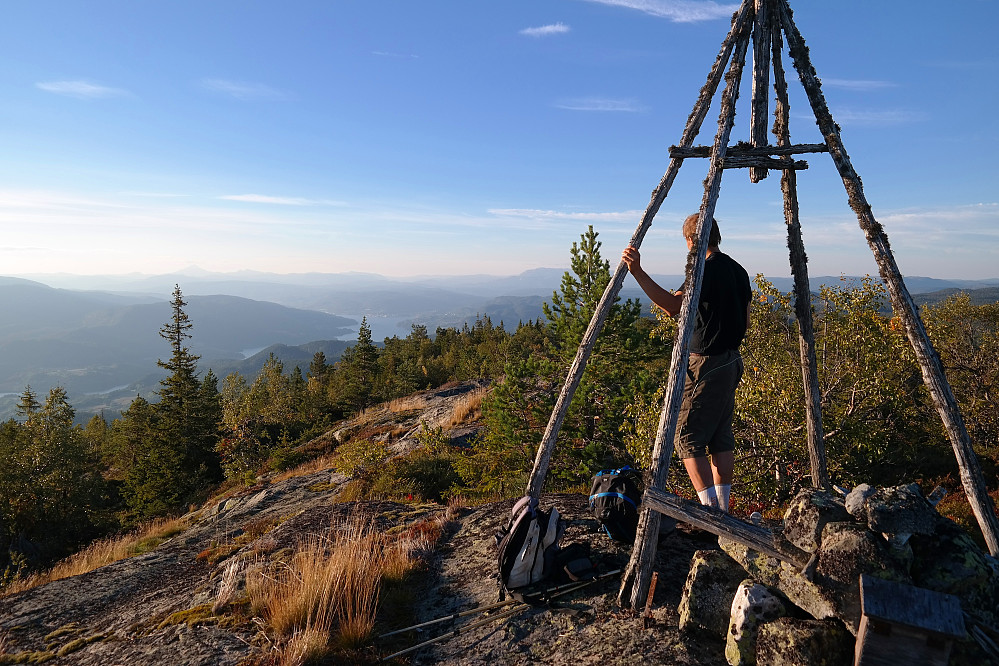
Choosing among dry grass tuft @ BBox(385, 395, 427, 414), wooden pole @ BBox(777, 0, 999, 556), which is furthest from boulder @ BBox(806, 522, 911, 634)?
dry grass tuft @ BBox(385, 395, 427, 414)

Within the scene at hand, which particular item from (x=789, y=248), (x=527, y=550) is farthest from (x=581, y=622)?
(x=789, y=248)

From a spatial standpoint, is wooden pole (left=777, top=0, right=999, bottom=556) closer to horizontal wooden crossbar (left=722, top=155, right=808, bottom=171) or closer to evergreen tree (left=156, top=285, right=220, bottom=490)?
horizontal wooden crossbar (left=722, top=155, right=808, bottom=171)

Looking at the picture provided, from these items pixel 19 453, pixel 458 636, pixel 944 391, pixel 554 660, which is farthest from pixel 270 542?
pixel 19 453

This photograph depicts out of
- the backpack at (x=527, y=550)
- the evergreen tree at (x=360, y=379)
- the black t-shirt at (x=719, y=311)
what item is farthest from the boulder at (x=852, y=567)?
the evergreen tree at (x=360, y=379)

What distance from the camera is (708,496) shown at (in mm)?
4590

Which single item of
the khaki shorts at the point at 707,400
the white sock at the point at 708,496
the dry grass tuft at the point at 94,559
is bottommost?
the dry grass tuft at the point at 94,559

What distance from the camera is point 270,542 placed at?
7059mm

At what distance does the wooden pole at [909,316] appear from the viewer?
3.75 metres

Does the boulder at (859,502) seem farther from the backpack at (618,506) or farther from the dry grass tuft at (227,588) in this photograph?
the dry grass tuft at (227,588)

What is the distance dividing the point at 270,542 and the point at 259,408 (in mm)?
31604

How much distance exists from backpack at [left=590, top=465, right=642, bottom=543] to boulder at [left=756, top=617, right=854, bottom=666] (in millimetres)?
1954

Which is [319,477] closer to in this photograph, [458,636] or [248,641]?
[248,641]

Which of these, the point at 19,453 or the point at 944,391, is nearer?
the point at 944,391

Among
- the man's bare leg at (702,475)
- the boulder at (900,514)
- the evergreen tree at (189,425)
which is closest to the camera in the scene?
the boulder at (900,514)
